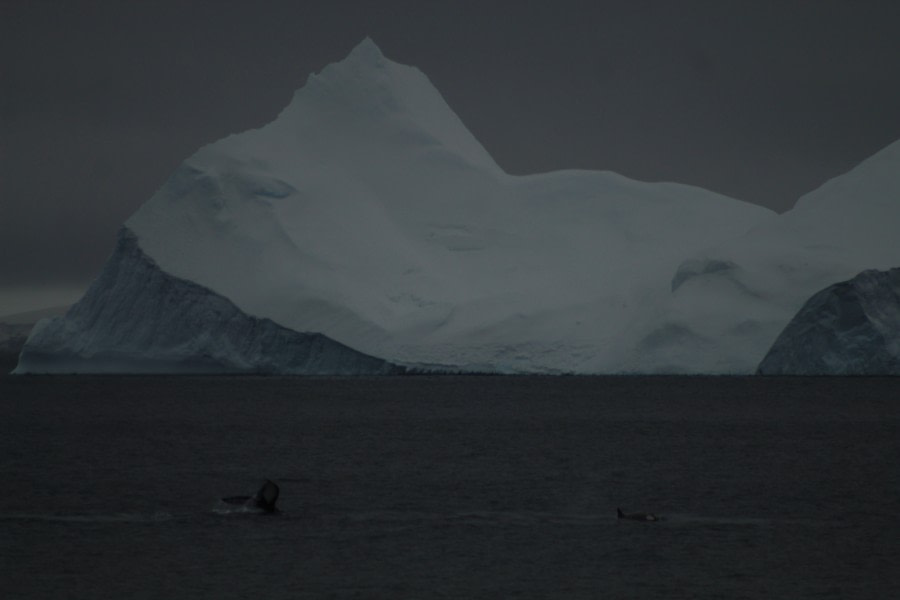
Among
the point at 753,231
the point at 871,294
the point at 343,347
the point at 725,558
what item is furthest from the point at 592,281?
the point at 725,558

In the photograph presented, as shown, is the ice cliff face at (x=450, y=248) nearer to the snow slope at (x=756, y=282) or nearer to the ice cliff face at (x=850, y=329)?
the snow slope at (x=756, y=282)

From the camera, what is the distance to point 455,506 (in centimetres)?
2064

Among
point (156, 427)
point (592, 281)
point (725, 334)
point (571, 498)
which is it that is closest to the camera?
point (571, 498)

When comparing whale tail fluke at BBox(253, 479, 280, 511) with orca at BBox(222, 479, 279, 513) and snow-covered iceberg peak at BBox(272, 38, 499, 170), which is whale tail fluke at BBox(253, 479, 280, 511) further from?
snow-covered iceberg peak at BBox(272, 38, 499, 170)

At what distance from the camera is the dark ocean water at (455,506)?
1480 centimetres

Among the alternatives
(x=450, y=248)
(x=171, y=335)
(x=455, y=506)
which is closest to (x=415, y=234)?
(x=450, y=248)

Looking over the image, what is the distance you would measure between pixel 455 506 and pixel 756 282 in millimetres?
30443

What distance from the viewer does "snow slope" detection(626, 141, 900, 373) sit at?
48.3 metres

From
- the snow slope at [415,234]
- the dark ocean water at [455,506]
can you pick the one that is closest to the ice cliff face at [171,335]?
the snow slope at [415,234]

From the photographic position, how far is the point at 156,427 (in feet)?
125

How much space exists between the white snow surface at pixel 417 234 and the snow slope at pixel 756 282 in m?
0.58

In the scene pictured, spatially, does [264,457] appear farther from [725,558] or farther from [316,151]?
[316,151]

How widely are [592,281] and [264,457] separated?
99.2 feet

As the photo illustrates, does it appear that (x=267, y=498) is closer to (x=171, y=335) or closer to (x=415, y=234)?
(x=171, y=335)
